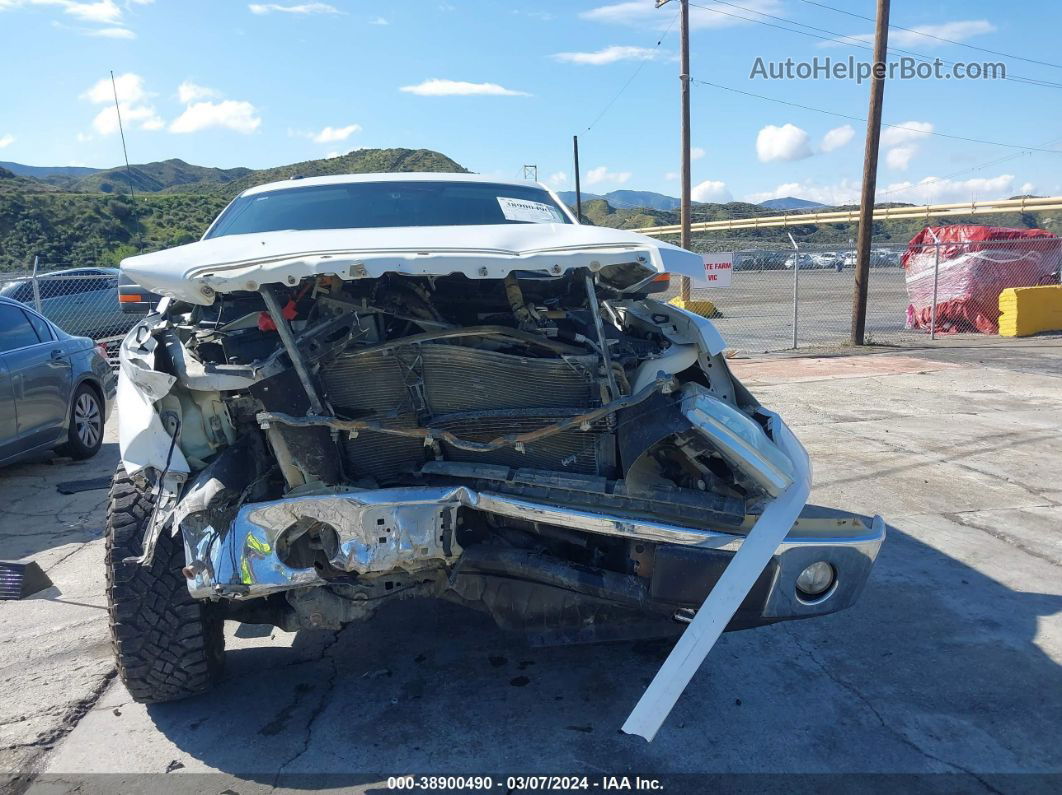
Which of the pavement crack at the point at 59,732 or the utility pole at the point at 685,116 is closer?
the pavement crack at the point at 59,732

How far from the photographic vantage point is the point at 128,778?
276 cm

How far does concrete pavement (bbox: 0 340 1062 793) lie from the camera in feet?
9.17

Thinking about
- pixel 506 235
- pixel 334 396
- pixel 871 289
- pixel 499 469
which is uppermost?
pixel 506 235

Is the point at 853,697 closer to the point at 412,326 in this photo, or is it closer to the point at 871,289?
the point at 412,326

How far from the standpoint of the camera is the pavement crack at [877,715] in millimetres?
2678

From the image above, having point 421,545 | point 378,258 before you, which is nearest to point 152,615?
point 421,545

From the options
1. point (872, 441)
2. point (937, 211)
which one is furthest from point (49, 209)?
point (872, 441)

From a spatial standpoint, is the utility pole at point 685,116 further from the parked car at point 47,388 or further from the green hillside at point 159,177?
the green hillside at point 159,177

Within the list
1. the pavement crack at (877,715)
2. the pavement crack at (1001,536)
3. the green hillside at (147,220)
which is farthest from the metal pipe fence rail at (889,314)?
the pavement crack at (877,715)

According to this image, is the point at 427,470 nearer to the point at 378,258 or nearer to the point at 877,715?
the point at 378,258

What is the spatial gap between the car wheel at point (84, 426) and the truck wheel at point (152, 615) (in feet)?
15.0

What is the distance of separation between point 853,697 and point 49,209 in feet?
144

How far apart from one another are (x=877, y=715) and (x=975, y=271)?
14.7 metres

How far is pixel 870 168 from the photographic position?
13977mm
